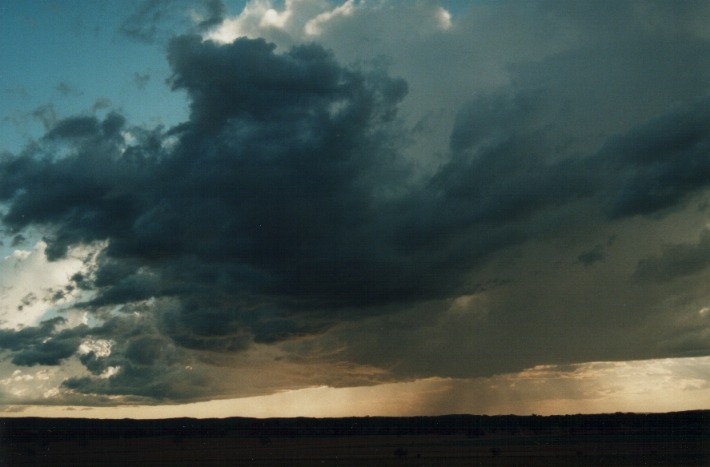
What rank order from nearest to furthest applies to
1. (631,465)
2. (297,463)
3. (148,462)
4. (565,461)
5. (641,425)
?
(631,465)
(565,461)
(297,463)
(148,462)
(641,425)

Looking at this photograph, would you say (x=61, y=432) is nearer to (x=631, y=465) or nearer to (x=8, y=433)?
(x=8, y=433)

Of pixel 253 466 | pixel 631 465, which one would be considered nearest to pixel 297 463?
pixel 253 466

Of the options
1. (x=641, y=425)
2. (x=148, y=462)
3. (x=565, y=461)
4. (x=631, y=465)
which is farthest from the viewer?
(x=641, y=425)

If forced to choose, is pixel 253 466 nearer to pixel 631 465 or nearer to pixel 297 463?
pixel 297 463

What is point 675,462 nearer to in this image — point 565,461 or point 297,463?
point 565,461

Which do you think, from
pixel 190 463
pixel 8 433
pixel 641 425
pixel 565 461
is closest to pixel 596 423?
pixel 641 425

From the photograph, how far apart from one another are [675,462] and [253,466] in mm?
43520

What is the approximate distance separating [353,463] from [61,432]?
151 meters

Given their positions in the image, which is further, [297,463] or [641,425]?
[641,425]

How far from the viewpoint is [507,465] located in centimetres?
6812

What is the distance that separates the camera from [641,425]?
617ft

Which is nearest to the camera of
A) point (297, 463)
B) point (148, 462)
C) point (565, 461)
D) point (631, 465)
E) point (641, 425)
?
point (631, 465)

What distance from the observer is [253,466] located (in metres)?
74.5

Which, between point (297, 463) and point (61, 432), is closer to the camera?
point (297, 463)
